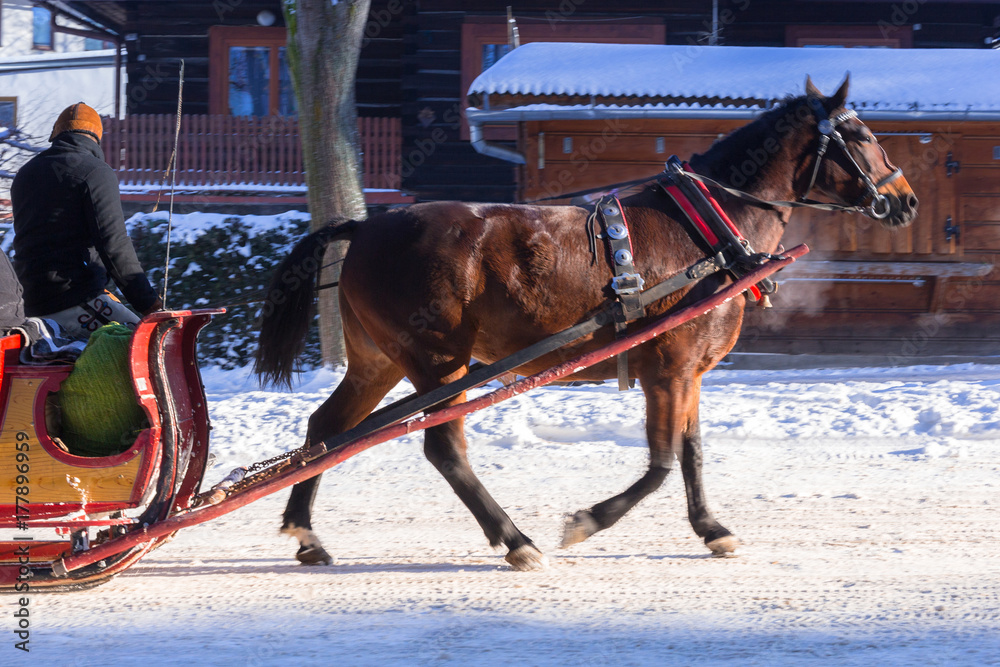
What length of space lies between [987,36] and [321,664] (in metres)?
15.4

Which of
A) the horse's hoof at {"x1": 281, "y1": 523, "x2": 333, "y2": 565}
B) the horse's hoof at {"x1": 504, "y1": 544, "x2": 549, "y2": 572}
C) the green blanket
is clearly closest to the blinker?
the horse's hoof at {"x1": 504, "y1": 544, "x2": 549, "y2": 572}

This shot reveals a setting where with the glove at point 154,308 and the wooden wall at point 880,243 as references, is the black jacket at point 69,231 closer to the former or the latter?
the glove at point 154,308

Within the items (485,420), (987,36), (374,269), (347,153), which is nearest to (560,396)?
(485,420)

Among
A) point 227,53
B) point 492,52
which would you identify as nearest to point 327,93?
point 492,52

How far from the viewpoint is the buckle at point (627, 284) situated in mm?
3594

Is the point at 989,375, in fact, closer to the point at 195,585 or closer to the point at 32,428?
the point at 195,585

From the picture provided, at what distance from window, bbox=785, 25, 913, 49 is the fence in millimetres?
6619

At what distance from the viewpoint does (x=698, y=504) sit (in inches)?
149

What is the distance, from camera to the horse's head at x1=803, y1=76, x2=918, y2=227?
394cm

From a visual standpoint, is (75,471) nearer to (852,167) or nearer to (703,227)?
(703,227)

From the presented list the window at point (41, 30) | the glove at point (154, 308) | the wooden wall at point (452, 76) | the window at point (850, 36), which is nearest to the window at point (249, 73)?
the wooden wall at point (452, 76)

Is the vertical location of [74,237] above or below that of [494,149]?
below

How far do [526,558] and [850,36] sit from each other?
12.8 meters

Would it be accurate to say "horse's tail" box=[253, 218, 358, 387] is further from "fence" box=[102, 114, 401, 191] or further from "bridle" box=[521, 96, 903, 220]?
"fence" box=[102, 114, 401, 191]
